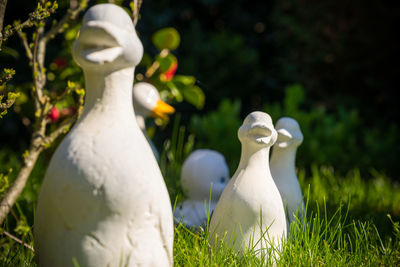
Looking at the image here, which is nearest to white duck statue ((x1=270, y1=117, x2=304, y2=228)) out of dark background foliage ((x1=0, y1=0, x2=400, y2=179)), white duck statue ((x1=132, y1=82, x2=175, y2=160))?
white duck statue ((x1=132, y1=82, x2=175, y2=160))

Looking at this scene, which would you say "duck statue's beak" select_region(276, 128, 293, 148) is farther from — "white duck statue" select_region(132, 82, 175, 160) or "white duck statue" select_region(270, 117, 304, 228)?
"white duck statue" select_region(132, 82, 175, 160)

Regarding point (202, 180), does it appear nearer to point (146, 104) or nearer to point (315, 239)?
point (146, 104)

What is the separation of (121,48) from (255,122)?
1.82 feet

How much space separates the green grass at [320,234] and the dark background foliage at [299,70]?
45cm

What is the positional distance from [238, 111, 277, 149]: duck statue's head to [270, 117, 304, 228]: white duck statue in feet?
1.27

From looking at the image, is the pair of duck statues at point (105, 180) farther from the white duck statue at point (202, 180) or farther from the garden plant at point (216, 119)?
the white duck statue at point (202, 180)

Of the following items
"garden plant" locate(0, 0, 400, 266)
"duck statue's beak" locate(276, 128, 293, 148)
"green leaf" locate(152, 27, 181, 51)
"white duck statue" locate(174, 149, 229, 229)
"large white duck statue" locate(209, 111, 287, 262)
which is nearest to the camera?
"large white duck statue" locate(209, 111, 287, 262)

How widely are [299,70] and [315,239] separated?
382cm

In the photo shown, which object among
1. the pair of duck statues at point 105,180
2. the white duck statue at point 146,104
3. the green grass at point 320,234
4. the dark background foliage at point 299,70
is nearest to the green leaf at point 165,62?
the white duck statue at point 146,104

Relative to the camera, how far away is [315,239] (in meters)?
1.76

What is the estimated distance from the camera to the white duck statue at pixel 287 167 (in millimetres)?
1952

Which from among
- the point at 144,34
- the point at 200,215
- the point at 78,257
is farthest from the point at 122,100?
the point at 144,34

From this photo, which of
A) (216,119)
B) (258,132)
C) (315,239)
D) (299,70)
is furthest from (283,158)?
(299,70)

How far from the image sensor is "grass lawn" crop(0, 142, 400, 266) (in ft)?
5.06
